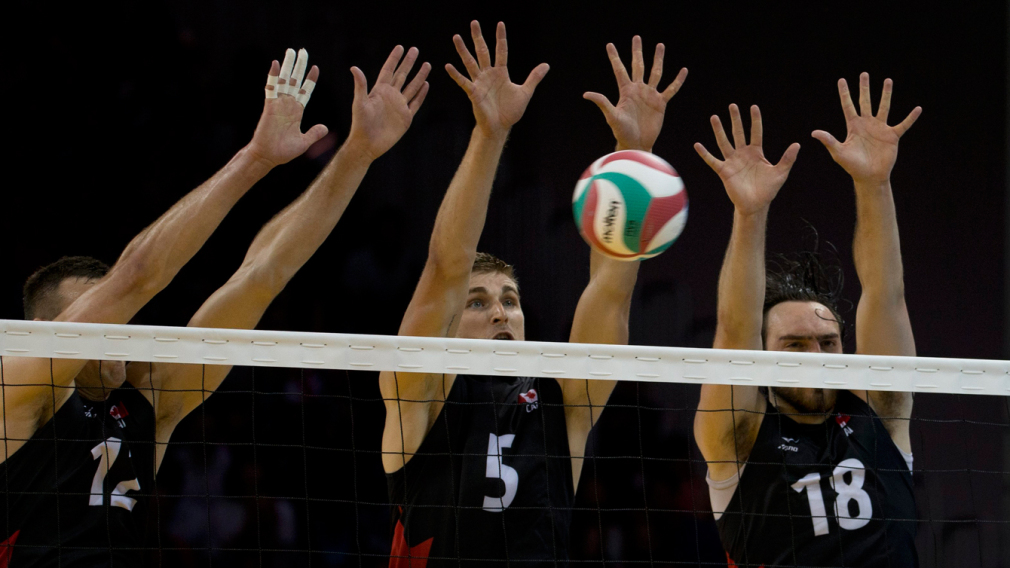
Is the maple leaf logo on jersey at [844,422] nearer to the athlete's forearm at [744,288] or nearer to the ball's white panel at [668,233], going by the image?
the athlete's forearm at [744,288]

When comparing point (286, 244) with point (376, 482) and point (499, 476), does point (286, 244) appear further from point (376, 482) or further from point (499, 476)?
point (376, 482)

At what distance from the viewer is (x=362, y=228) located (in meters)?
5.49

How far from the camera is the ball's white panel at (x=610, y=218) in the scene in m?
2.89

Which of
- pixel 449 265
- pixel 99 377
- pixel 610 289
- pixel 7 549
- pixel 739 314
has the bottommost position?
pixel 7 549

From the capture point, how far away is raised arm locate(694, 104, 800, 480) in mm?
3230

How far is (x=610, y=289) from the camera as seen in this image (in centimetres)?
330

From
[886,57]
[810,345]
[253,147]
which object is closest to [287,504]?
[253,147]

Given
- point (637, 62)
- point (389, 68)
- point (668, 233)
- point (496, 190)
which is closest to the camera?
point (668, 233)

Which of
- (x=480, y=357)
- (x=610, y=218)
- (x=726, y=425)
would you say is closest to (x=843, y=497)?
(x=726, y=425)

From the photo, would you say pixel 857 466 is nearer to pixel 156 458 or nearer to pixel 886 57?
pixel 156 458

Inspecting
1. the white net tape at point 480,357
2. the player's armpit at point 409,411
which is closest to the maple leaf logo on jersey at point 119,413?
the white net tape at point 480,357

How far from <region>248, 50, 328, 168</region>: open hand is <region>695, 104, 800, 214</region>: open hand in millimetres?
1491

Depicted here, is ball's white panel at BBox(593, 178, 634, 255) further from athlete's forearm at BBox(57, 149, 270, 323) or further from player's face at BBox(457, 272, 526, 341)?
athlete's forearm at BBox(57, 149, 270, 323)

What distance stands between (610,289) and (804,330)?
82 centimetres
